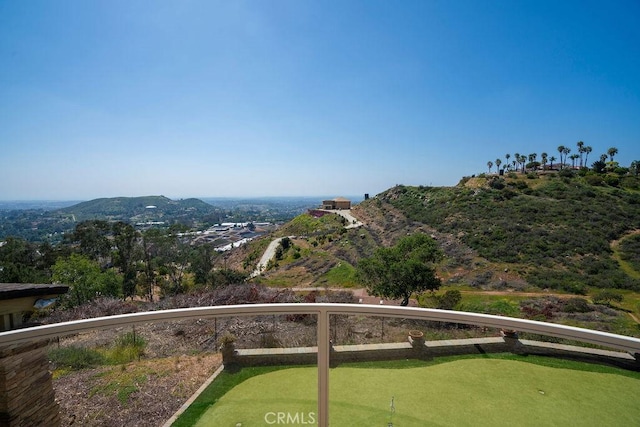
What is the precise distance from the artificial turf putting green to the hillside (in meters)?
18.9

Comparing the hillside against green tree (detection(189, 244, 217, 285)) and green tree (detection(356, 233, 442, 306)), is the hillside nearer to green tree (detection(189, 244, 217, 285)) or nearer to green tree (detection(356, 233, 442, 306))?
green tree (detection(356, 233, 442, 306))

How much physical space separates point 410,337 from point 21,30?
414 inches

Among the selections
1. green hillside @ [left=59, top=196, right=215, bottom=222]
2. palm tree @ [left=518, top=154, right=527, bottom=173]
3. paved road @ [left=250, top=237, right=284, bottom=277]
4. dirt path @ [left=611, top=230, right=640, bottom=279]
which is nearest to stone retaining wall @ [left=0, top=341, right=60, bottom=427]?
dirt path @ [left=611, top=230, right=640, bottom=279]

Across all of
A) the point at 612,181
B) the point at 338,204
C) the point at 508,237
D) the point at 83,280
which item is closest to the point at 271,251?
the point at 83,280

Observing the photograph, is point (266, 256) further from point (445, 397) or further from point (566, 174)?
point (566, 174)

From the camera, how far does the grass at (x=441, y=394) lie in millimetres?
1095

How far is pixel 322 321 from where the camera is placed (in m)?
1.33

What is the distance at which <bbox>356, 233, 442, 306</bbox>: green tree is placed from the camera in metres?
15.5

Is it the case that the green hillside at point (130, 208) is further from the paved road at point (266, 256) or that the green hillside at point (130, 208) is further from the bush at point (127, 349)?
the bush at point (127, 349)

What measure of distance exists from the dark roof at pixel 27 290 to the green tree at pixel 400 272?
45.9 feet

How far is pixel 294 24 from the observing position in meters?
8.66

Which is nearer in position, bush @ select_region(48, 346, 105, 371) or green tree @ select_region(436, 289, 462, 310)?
bush @ select_region(48, 346, 105, 371)

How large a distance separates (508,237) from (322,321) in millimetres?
27866

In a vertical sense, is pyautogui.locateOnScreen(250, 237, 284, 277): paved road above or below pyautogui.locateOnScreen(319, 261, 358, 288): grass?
below
